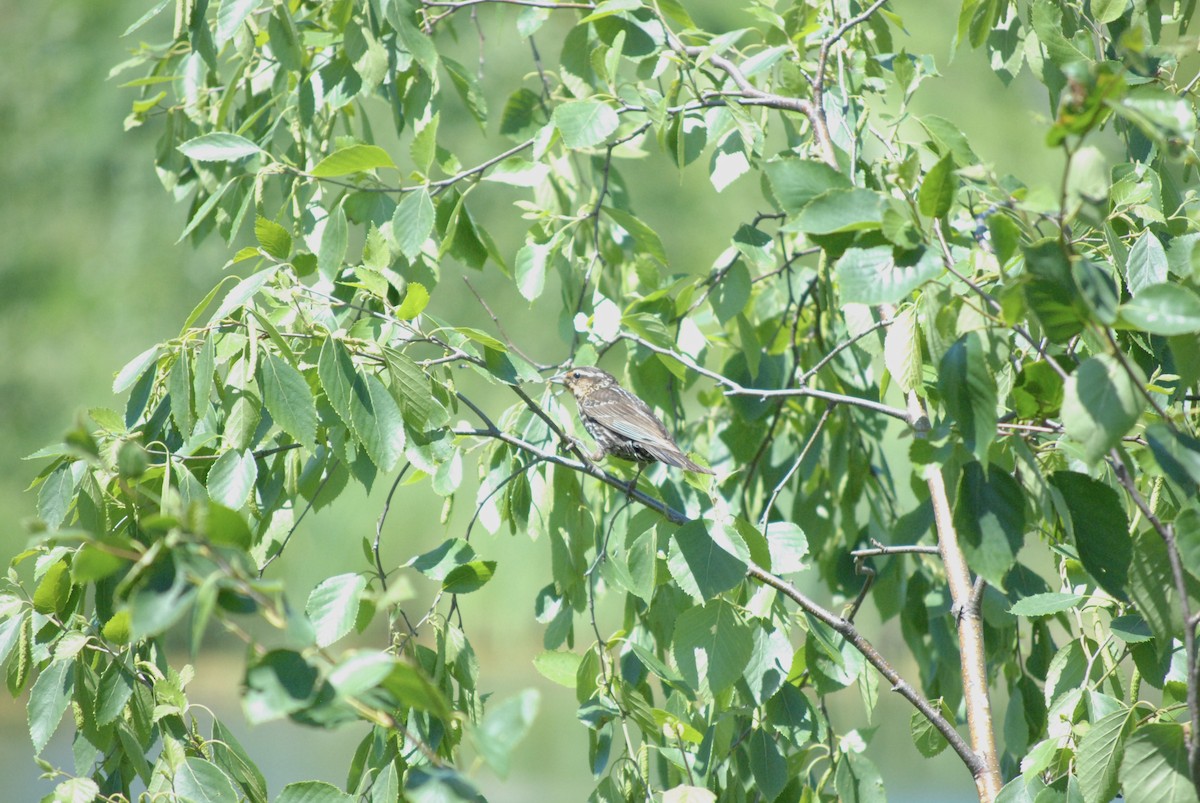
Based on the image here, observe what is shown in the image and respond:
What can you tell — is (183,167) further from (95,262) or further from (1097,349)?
(95,262)

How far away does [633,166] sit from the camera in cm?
791

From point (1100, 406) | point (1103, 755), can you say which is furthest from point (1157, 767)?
point (1100, 406)

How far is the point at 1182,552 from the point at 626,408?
1960 millimetres

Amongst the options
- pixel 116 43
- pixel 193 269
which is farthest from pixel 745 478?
pixel 116 43

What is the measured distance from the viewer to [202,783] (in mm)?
1494

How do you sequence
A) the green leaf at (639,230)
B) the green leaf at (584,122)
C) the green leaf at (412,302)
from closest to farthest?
the green leaf at (412,302)
the green leaf at (584,122)
the green leaf at (639,230)

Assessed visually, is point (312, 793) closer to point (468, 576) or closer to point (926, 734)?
point (468, 576)

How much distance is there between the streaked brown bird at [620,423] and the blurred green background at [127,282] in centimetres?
270

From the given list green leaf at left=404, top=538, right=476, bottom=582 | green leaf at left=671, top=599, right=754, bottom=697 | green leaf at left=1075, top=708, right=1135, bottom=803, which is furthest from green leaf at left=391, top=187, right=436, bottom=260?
green leaf at left=1075, top=708, right=1135, bottom=803

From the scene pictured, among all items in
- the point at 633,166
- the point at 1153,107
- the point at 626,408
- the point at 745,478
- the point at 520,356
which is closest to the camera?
the point at 1153,107

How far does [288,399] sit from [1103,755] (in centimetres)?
116

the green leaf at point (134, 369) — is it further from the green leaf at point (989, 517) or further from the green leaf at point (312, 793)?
the green leaf at point (989, 517)

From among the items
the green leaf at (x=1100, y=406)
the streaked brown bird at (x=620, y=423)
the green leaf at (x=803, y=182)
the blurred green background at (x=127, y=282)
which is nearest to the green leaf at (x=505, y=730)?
the green leaf at (x=1100, y=406)

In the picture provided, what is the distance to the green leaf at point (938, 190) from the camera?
3.56ft
